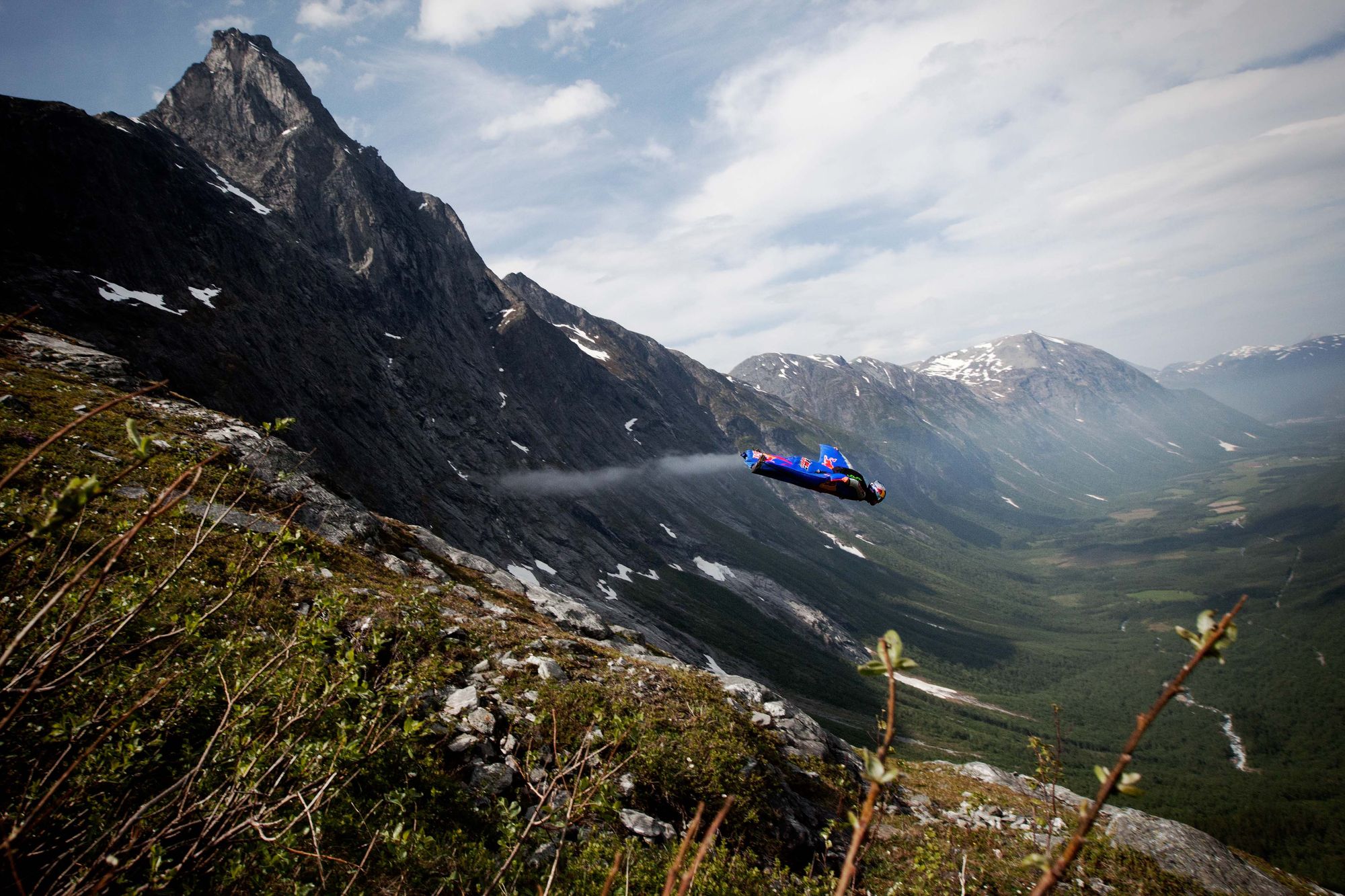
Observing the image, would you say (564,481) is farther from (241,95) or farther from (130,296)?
(241,95)

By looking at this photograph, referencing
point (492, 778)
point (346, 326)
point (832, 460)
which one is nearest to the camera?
point (492, 778)

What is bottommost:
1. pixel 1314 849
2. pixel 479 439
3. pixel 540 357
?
pixel 1314 849

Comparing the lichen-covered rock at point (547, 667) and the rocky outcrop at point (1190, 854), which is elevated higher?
the lichen-covered rock at point (547, 667)

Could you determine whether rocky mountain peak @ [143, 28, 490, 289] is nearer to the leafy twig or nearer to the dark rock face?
the dark rock face

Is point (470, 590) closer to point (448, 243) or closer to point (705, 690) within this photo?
point (705, 690)

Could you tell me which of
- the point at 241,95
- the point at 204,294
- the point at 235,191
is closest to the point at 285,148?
the point at 241,95

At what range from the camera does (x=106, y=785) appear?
6012 millimetres

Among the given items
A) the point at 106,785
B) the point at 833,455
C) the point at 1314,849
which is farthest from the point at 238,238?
the point at 1314,849

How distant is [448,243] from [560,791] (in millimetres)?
186654

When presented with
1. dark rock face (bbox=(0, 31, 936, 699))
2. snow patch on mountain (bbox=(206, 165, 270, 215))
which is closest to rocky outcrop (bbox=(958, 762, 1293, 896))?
dark rock face (bbox=(0, 31, 936, 699))

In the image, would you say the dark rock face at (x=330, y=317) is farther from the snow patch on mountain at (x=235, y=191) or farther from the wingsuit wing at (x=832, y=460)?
the wingsuit wing at (x=832, y=460)

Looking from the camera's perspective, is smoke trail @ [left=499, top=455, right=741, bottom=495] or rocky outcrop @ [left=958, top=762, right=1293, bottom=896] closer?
rocky outcrop @ [left=958, top=762, right=1293, bottom=896]

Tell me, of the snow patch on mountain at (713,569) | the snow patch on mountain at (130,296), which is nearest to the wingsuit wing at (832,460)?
the snow patch on mountain at (130,296)

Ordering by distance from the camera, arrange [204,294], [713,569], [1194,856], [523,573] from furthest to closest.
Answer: [713,569], [523,573], [204,294], [1194,856]
